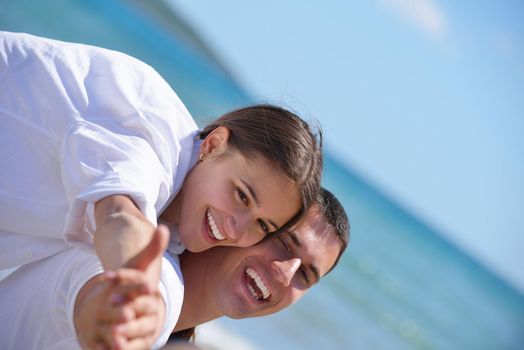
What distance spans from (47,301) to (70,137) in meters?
0.56

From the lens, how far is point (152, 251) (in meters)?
1.92

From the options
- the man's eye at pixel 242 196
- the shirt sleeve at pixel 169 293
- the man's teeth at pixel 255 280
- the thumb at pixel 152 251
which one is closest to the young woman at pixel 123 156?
the man's eye at pixel 242 196

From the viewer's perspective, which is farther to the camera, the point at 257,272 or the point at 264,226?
the point at 257,272

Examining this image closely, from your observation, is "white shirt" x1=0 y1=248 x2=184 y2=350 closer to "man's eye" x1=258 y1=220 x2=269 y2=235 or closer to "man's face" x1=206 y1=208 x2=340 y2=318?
"man's eye" x1=258 y1=220 x2=269 y2=235

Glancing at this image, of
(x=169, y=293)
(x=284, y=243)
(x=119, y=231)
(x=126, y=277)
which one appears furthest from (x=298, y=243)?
(x=126, y=277)

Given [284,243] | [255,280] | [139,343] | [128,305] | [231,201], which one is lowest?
[255,280]

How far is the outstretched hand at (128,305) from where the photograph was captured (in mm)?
1828

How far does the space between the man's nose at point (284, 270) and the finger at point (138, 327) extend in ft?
4.51

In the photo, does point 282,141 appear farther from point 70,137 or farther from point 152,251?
point 152,251

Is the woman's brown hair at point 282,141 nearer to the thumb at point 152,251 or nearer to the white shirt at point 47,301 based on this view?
the white shirt at point 47,301

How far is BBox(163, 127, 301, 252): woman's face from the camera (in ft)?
9.42

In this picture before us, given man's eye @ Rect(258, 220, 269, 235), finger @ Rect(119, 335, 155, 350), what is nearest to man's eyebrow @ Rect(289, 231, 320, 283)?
man's eye @ Rect(258, 220, 269, 235)

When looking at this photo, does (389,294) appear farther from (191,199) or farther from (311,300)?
(191,199)

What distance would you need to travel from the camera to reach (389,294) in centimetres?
1858
